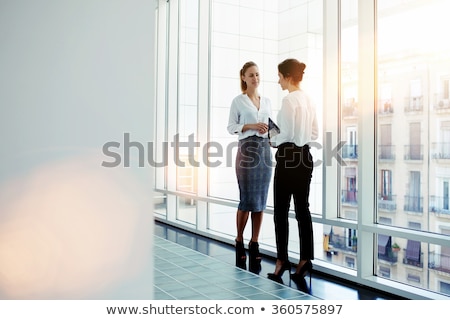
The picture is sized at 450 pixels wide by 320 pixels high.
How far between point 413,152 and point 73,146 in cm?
236

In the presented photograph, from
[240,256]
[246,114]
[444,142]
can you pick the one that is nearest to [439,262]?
[444,142]

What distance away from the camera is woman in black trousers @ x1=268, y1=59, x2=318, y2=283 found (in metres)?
2.99

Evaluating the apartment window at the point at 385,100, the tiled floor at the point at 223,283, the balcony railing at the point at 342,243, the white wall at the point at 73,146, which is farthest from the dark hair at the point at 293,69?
the white wall at the point at 73,146

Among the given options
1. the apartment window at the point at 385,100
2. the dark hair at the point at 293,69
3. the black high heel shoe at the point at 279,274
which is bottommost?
the black high heel shoe at the point at 279,274

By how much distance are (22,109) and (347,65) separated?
270 cm

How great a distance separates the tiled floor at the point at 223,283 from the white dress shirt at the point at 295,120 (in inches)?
37.5

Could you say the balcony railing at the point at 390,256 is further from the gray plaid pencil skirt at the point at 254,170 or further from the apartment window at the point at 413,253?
the gray plaid pencil skirt at the point at 254,170

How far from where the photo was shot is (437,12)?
8.96 feet

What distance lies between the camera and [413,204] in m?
2.84

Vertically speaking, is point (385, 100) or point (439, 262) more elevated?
point (385, 100)

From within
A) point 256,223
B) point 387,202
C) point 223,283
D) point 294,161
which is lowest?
point 223,283

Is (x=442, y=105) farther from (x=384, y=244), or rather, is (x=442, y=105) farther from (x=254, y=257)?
(x=254, y=257)

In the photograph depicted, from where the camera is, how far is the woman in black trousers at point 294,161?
2.99 meters

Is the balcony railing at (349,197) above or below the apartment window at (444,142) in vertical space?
below
